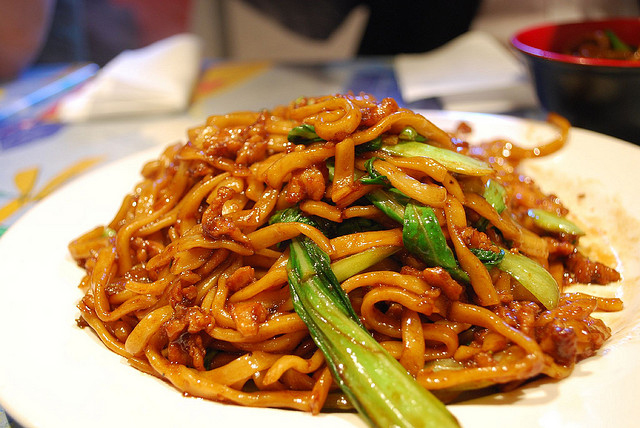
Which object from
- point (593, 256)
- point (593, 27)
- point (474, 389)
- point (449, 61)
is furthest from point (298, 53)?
point (474, 389)

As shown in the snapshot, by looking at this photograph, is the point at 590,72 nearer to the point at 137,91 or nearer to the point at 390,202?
the point at 390,202

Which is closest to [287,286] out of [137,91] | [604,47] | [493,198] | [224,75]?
[493,198]

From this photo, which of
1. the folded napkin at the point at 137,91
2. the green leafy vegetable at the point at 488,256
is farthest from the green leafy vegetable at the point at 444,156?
the folded napkin at the point at 137,91

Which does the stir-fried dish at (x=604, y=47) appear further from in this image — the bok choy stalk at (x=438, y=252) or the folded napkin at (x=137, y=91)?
the folded napkin at (x=137, y=91)

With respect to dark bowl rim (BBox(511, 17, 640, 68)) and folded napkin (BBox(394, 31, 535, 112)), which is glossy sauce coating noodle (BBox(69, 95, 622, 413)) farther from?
folded napkin (BBox(394, 31, 535, 112))

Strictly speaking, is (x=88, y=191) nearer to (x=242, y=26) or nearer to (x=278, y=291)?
(x=278, y=291)

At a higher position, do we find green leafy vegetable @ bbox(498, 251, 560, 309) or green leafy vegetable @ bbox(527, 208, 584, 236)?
green leafy vegetable @ bbox(498, 251, 560, 309)

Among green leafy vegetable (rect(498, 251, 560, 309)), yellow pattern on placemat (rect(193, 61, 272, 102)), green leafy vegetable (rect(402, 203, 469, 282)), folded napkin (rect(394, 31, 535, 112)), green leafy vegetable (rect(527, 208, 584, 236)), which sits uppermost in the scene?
green leafy vegetable (rect(402, 203, 469, 282))

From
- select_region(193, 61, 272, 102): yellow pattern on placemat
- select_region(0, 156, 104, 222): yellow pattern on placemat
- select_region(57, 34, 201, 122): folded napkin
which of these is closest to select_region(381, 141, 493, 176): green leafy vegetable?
select_region(0, 156, 104, 222): yellow pattern on placemat
